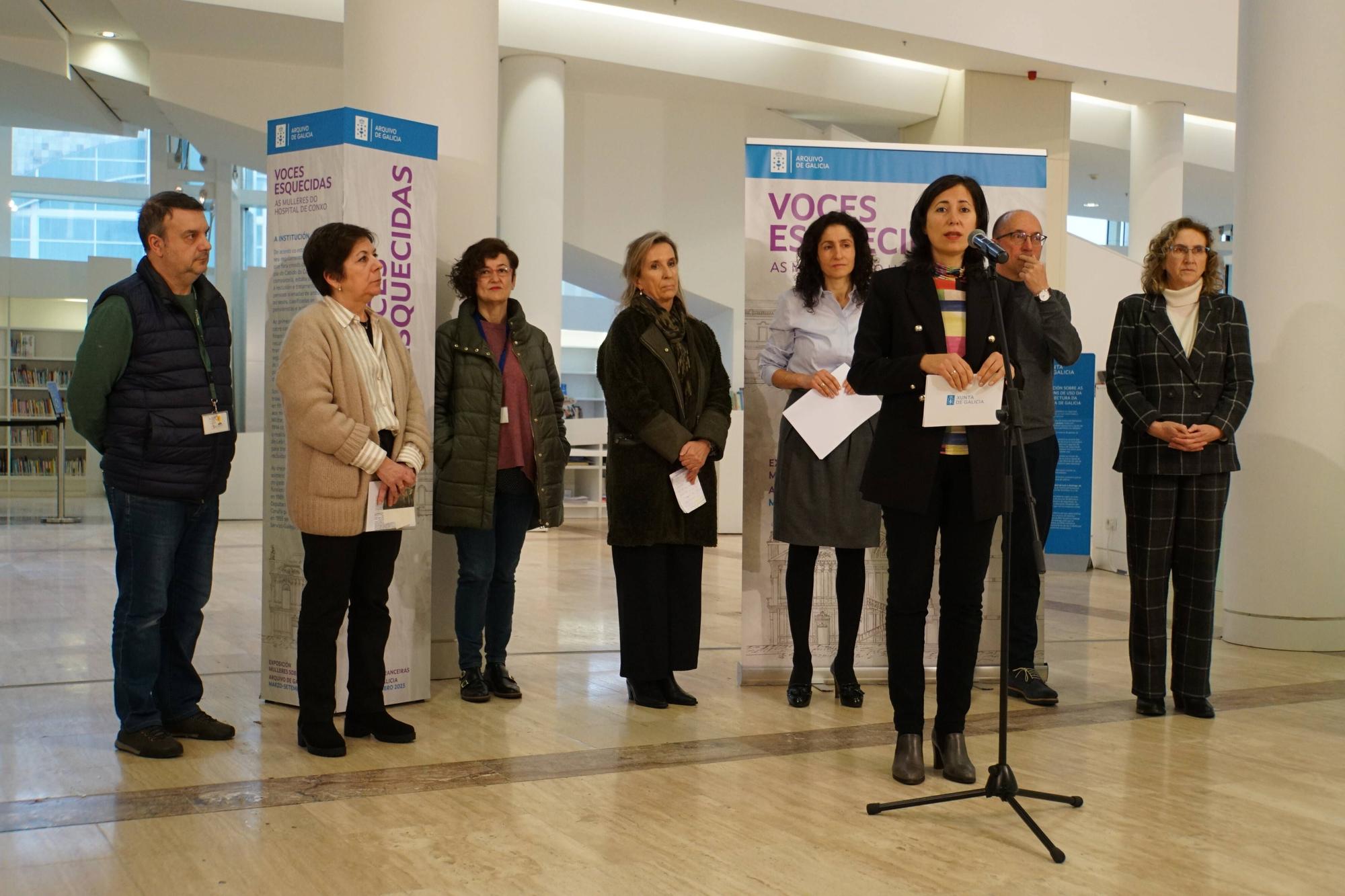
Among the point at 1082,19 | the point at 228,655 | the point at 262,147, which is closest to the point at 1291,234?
the point at 228,655

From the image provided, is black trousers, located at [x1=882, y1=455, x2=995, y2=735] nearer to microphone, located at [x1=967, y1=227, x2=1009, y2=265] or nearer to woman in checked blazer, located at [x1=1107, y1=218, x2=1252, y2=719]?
microphone, located at [x1=967, y1=227, x2=1009, y2=265]

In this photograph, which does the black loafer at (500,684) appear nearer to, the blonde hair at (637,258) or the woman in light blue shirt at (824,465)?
the woman in light blue shirt at (824,465)

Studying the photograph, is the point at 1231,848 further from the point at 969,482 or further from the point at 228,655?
the point at 228,655

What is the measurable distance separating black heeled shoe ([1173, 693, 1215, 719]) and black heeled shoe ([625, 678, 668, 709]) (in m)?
1.74

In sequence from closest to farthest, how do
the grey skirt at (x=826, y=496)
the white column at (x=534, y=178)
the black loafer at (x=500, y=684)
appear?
the grey skirt at (x=826, y=496)
the black loafer at (x=500, y=684)
the white column at (x=534, y=178)

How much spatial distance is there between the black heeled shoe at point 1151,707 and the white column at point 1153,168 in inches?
382

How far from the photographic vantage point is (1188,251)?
13.6 ft

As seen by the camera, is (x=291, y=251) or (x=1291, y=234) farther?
(x=1291, y=234)

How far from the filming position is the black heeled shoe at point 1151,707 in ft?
13.6

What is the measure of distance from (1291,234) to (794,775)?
153 inches

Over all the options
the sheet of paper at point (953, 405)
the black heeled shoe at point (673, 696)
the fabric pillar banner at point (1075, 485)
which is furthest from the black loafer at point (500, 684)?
the fabric pillar banner at point (1075, 485)

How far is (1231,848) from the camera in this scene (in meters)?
2.77

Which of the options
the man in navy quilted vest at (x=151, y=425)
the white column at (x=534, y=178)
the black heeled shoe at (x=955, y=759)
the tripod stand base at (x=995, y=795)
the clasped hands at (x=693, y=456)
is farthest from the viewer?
the white column at (x=534, y=178)

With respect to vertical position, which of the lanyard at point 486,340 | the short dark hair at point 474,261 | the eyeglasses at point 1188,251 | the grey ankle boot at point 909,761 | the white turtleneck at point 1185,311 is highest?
the eyeglasses at point 1188,251
